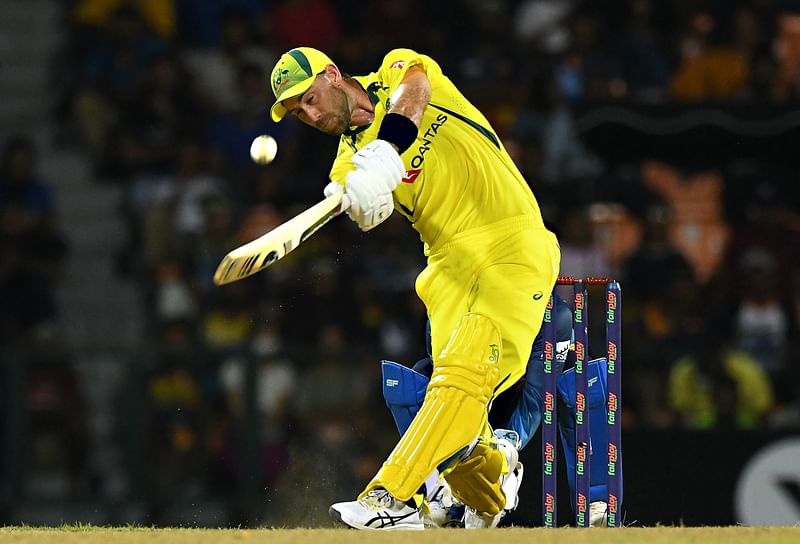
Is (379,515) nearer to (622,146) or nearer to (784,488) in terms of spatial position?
(784,488)

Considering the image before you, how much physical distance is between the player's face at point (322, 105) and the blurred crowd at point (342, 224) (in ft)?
9.15

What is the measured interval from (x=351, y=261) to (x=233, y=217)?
839 mm

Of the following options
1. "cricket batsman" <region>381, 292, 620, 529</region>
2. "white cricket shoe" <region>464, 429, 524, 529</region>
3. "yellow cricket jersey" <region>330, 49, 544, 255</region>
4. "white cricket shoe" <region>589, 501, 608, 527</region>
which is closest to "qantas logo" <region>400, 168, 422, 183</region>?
"yellow cricket jersey" <region>330, 49, 544, 255</region>

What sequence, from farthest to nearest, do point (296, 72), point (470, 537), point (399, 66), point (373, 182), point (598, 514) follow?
1. point (598, 514)
2. point (399, 66)
3. point (296, 72)
4. point (373, 182)
5. point (470, 537)

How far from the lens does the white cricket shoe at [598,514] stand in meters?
6.23

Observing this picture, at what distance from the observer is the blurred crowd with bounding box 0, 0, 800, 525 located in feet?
28.7

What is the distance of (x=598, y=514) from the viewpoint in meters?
6.28

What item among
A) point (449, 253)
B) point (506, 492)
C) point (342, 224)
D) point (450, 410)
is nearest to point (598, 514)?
point (506, 492)

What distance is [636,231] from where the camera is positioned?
32.9 feet

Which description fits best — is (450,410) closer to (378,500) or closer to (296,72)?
(378,500)

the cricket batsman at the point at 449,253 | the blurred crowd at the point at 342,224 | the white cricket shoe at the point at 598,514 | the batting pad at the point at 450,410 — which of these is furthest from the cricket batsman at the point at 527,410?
the blurred crowd at the point at 342,224

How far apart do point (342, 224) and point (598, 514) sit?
4160 millimetres

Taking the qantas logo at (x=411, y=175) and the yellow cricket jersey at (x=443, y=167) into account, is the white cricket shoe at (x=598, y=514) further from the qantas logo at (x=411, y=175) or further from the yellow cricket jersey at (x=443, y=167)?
the qantas logo at (x=411, y=175)

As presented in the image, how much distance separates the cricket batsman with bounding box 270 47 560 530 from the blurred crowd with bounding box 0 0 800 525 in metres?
2.34
